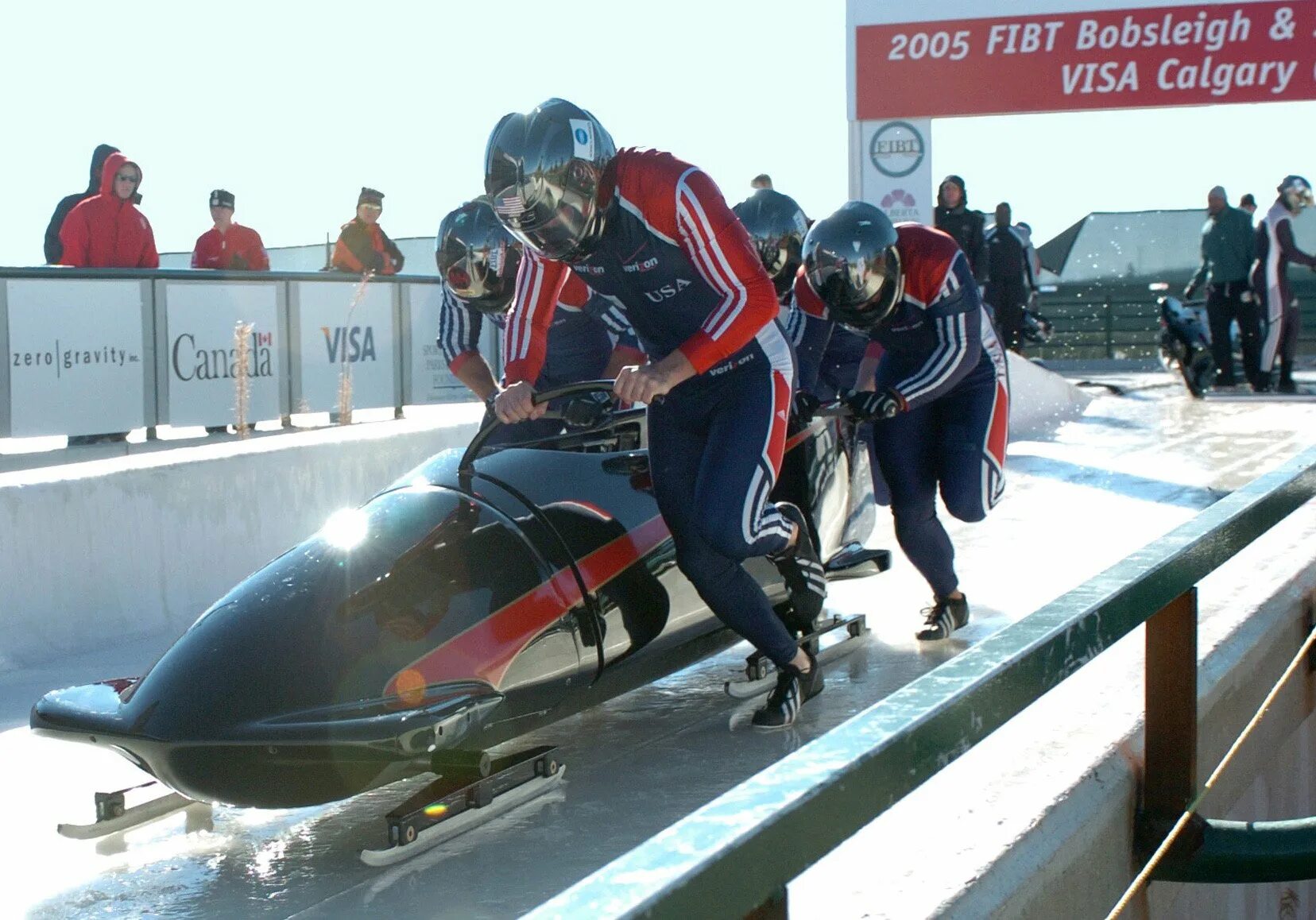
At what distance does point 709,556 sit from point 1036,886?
4.61 ft

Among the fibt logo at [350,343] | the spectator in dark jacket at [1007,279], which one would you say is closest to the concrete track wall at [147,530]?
the fibt logo at [350,343]

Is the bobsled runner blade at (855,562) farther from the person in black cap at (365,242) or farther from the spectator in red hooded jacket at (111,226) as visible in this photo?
the person in black cap at (365,242)

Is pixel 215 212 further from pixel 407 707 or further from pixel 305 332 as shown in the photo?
pixel 407 707

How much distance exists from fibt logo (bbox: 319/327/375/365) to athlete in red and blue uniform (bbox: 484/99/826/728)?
6060 mm

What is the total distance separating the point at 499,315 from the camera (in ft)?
14.1

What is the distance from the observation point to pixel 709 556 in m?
3.11

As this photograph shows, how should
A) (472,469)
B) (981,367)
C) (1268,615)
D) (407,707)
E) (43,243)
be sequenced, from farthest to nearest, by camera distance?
(43,243) → (981,367) → (1268,615) → (472,469) → (407,707)

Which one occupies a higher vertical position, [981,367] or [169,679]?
[981,367]

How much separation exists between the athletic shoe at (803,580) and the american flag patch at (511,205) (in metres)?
0.99

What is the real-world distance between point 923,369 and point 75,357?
506 centimetres

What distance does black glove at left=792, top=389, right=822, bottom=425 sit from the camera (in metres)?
3.71

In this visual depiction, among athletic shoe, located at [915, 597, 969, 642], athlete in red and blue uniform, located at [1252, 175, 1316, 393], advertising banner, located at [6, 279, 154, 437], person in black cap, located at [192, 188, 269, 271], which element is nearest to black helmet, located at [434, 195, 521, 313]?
athletic shoe, located at [915, 597, 969, 642]

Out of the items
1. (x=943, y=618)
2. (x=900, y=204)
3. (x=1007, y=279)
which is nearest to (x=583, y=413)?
(x=943, y=618)

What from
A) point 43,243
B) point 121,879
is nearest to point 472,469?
point 121,879
